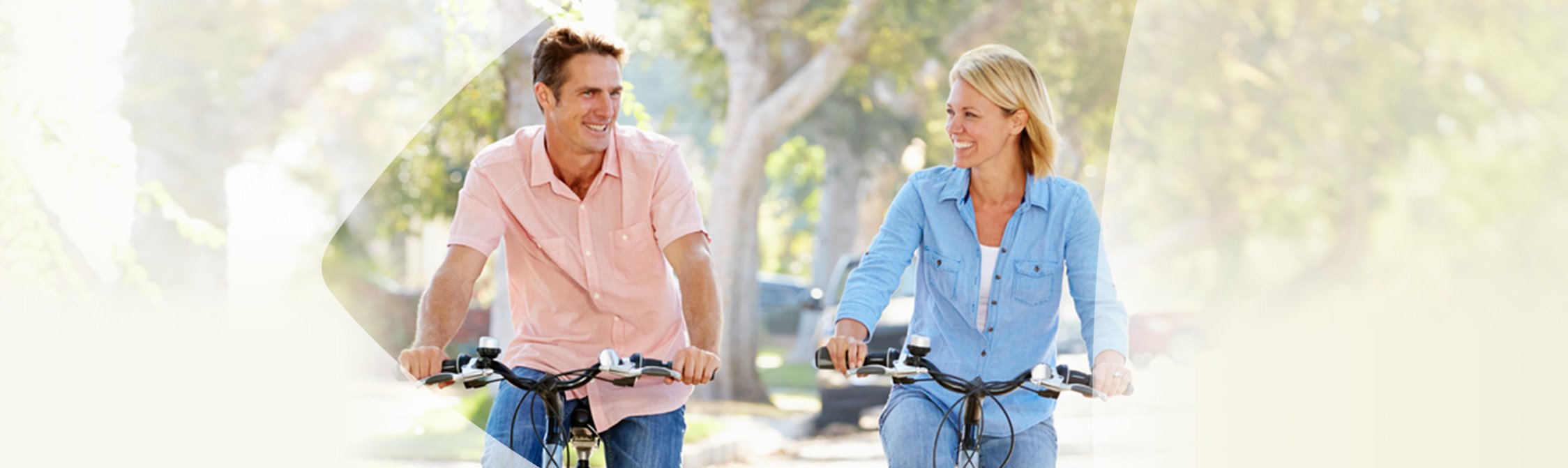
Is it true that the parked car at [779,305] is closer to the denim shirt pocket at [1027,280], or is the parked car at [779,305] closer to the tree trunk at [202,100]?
the tree trunk at [202,100]

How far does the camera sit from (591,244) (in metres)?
4.50

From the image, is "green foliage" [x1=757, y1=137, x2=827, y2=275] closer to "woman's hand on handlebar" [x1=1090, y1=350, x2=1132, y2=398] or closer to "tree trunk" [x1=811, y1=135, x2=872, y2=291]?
"tree trunk" [x1=811, y1=135, x2=872, y2=291]

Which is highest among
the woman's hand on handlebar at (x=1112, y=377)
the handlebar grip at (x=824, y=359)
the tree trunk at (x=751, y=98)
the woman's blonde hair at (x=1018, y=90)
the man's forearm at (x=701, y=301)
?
the tree trunk at (x=751, y=98)

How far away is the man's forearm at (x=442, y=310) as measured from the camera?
4.30 meters

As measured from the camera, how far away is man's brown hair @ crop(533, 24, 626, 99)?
4.40m

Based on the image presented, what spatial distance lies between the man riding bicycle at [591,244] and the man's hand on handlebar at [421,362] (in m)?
0.28

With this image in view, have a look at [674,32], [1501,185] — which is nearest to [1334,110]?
[1501,185]

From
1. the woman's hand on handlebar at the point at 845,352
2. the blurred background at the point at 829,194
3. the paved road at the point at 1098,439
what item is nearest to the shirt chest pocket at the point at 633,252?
the woman's hand on handlebar at the point at 845,352

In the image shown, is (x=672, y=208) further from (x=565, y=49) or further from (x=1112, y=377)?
(x=1112, y=377)

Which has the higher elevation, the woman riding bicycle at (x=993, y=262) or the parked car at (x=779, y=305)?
the parked car at (x=779, y=305)

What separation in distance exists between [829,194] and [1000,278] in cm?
2223

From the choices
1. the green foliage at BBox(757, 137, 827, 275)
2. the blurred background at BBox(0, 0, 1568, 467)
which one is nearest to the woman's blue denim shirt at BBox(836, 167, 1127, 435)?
the blurred background at BBox(0, 0, 1568, 467)

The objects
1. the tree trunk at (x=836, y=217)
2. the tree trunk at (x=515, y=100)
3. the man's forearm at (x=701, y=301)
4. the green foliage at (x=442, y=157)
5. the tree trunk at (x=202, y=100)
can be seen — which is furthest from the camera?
the tree trunk at (x=836, y=217)

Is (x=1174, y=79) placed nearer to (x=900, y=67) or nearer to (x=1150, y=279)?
(x=1150, y=279)
